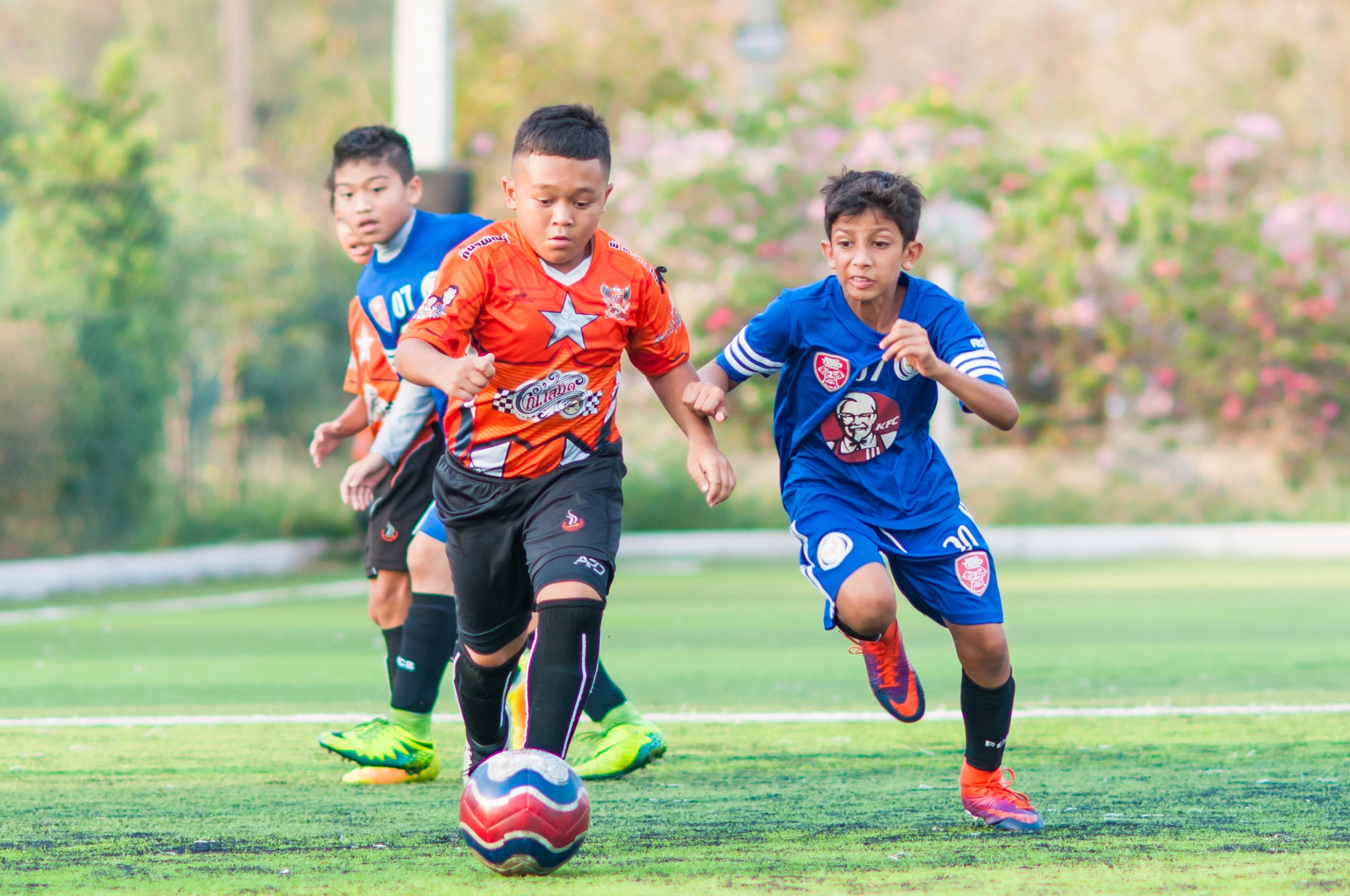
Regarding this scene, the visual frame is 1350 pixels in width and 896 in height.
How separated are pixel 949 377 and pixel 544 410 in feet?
3.43

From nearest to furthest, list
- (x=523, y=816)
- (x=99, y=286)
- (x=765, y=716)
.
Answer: (x=523, y=816) → (x=765, y=716) → (x=99, y=286)

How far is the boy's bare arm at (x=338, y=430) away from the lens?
5324 mm

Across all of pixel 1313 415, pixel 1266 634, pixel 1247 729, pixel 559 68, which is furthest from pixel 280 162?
pixel 1247 729

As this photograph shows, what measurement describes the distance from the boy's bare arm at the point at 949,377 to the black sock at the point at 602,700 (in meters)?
1.59

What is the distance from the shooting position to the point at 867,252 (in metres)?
4.48

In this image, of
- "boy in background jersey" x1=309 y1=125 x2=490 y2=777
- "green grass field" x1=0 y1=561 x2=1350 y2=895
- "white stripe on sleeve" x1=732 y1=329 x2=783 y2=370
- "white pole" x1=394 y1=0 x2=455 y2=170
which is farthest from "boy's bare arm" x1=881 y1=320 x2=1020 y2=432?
"white pole" x1=394 y1=0 x2=455 y2=170

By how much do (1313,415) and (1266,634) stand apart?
7.56m

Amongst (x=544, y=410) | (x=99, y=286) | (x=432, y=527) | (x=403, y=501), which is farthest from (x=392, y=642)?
(x=99, y=286)

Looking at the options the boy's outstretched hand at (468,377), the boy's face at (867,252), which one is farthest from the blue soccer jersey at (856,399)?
the boy's outstretched hand at (468,377)

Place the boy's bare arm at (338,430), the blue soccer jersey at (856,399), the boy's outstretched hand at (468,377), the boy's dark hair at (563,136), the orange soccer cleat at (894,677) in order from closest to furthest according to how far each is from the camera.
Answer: the boy's outstretched hand at (468,377) < the boy's dark hair at (563,136) < the blue soccer jersey at (856,399) < the orange soccer cleat at (894,677) < the boy's bare arm at (338,430)

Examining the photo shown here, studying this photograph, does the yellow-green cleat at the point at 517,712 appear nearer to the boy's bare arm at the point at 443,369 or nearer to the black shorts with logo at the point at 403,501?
the black shorts with logo at the point at 403,501

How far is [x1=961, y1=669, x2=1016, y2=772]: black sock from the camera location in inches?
172

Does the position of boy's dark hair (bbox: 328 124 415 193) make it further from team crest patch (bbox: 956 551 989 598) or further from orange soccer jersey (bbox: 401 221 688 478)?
team crest patch (bbox: 956 551 989 598)

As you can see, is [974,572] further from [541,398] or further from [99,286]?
[99,286]
